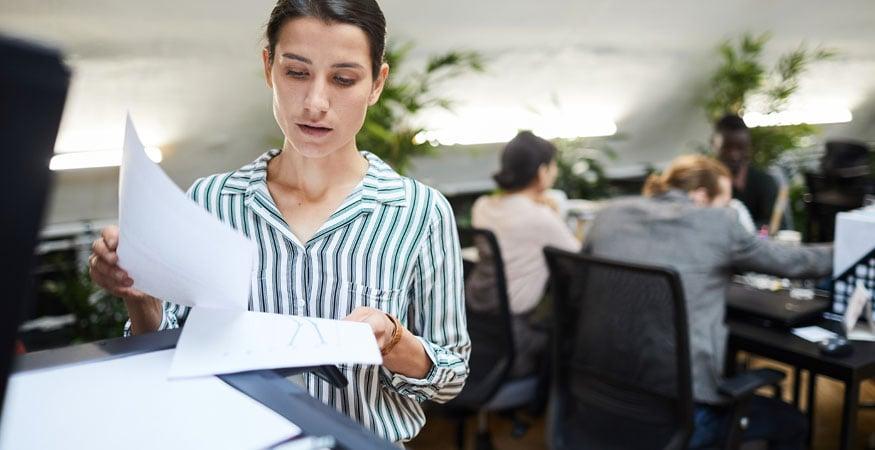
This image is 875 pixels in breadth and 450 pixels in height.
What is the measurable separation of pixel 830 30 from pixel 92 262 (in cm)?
568

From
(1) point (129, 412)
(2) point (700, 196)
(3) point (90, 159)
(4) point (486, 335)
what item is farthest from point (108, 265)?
(3) point (90, 159)

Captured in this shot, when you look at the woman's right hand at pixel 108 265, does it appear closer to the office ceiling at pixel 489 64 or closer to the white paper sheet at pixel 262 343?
the white paper sheet at pixel 262 343

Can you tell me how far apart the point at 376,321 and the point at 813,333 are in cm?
191

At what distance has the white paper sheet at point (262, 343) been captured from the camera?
60cm

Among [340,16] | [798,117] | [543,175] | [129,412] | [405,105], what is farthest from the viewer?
[798,117]

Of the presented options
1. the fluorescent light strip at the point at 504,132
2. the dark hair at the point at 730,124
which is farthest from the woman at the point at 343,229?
the dark hair at the point at 730,124

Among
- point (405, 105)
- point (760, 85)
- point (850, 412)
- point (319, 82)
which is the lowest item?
point (850, 412)

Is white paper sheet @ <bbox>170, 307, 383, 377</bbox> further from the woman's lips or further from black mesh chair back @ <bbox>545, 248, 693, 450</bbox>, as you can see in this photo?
black mesh chair back @ <bbox>545, 248, 693, 450</bbox>

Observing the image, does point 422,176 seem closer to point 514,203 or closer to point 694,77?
point 514,203

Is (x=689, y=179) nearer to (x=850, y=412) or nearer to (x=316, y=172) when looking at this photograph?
(x=850, y=412)

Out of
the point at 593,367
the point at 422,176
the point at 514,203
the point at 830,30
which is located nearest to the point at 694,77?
the point at 830,30

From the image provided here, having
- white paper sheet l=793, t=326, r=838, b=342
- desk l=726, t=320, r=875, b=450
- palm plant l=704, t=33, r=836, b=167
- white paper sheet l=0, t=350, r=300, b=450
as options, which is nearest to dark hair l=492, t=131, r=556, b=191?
desk l=726, t=320, r=875, b=450

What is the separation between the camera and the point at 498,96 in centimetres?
419

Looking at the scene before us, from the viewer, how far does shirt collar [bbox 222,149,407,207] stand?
2.79ft
